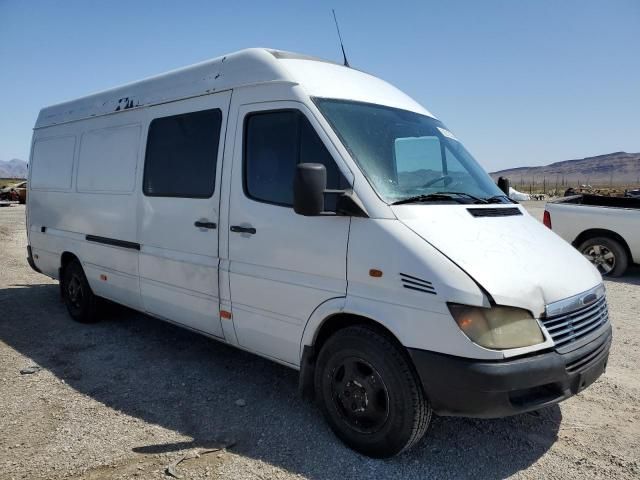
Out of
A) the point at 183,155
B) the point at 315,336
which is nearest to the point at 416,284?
the point at 315,336

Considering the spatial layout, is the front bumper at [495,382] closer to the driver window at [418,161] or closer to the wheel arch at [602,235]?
the driver window at [418,161]

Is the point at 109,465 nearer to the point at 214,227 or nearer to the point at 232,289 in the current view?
the point at 232,289

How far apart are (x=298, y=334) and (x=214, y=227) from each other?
3.80ft

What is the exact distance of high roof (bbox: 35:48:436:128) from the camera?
3711mm

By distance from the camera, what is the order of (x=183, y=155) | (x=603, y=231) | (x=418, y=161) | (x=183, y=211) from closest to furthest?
(x=418, y=161) → (x=183, y=211) → (x=183, y=155) → (x=603, y=231)

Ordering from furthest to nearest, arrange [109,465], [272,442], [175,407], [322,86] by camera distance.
Answer: [175,407]
[322,86]
[272,442]
[109,465]

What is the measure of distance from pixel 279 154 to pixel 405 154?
3.02ft

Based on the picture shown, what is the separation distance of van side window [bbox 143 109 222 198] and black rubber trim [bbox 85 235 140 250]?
1.82 feet

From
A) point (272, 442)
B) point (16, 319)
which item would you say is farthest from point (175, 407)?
point (16, 319)

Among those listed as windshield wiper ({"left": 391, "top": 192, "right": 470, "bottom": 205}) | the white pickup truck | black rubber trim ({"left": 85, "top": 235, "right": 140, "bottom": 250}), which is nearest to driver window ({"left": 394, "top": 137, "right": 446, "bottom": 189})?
windshield wiper ({"left": 391, "top": 192, "right": 470, "bottom": 205})

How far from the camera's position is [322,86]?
366cm

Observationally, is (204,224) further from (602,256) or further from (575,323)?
(602,256)

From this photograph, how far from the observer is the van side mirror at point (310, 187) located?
2965mm

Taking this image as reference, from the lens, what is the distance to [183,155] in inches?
177
